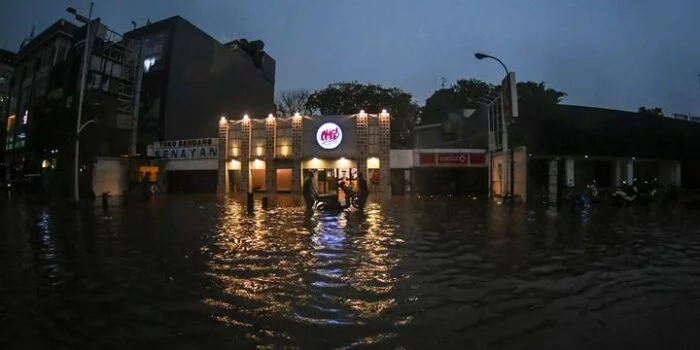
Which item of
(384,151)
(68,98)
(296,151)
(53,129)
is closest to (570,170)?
(384,151)

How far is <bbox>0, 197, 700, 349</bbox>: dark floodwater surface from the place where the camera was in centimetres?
432

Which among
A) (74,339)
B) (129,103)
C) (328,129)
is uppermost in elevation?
(129,103)

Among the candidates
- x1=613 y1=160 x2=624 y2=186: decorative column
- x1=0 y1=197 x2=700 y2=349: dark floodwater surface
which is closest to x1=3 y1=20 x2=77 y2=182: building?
x1=0 y1=197 x2=700 y2=349: dark floodwater surface

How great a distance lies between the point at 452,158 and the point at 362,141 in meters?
7.13

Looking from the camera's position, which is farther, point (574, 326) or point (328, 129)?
point (328, 129)

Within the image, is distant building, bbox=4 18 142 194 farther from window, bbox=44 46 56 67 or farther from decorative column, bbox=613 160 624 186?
decorative column, bbox=613 160 624 186

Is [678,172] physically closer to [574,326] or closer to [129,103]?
[574,326]

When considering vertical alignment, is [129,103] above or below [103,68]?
below

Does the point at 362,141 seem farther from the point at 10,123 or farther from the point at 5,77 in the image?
the point at 5,77

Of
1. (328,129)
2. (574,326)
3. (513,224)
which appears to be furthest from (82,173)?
(574,326)

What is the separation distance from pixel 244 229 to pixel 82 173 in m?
29.4

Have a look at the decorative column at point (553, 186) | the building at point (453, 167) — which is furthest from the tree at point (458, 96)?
the decorative column at point (553, 186)

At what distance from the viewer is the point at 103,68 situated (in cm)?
4047

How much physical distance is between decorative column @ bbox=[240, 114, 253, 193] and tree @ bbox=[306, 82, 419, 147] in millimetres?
14303
